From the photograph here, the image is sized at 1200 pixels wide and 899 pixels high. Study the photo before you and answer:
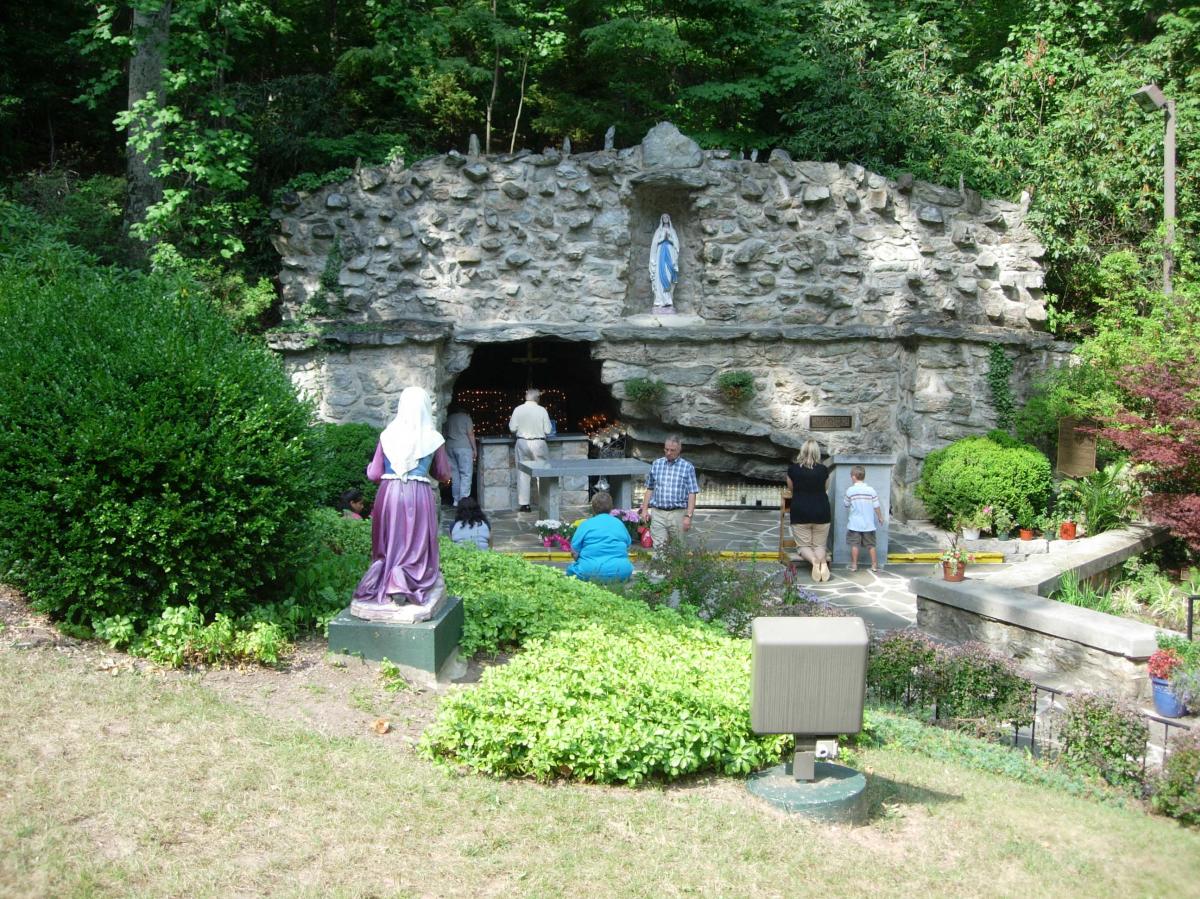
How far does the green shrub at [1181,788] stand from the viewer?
20.1 ft

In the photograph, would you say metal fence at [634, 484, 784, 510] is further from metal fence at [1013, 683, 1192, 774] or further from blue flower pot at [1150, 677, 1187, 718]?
blue flower pot at [1150, 677, 1187, 718]

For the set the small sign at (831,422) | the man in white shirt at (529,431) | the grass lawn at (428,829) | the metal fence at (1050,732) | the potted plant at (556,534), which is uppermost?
the small sign at (831,422)

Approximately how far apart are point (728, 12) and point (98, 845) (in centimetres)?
1771

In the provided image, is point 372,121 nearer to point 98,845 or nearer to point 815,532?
point 815,532

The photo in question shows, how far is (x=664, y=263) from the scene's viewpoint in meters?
16.9

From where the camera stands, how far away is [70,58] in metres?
16.8

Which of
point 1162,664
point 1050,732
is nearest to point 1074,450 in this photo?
point 1162,664

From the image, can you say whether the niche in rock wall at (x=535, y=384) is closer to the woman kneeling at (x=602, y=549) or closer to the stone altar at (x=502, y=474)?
the stone altar at (x=502, y=474)

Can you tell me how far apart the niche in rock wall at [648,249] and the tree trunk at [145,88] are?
7.09 meters

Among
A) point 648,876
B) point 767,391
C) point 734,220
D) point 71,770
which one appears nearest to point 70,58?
point 734,220

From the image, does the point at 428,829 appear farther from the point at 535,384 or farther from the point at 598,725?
the point at 535,384

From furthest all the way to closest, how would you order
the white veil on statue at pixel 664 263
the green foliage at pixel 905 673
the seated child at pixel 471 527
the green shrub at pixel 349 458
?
the white veil on statue at pixel 664 263 → the green shrub at pixel 349 458 → the seated child at pixel 471 527 → the green foliage at pixel 905 673

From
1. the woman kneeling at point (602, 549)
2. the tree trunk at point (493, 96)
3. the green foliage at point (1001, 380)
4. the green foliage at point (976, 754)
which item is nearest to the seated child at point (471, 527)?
the woman kneeling at point (602, 549)

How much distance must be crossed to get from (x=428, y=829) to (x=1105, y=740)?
4522mm
